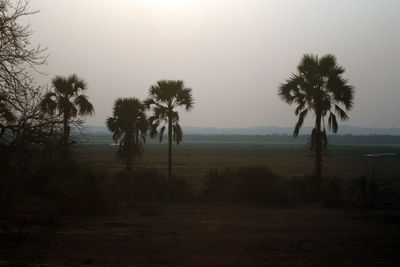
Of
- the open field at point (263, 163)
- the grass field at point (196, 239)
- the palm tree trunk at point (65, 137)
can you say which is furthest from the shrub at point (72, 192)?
the palm tree trunk at point (65, 137)

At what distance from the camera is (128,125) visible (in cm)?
3288

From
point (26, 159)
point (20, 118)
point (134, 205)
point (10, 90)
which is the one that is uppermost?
point (10, 90)

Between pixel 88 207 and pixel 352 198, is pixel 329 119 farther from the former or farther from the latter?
pixel 88 207

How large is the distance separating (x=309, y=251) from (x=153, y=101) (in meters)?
21.0

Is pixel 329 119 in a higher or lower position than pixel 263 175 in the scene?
higher

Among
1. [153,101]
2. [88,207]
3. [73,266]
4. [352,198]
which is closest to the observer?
[73,266]

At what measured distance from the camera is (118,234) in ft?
40.8

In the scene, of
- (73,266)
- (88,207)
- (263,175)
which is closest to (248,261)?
(73,266)

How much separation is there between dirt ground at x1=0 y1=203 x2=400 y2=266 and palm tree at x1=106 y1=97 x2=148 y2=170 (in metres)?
15.4

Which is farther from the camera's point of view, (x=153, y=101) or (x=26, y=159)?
(x=153, y=101)

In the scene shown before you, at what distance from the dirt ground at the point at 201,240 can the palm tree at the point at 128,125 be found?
1544cm

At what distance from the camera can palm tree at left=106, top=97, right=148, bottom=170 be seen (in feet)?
107

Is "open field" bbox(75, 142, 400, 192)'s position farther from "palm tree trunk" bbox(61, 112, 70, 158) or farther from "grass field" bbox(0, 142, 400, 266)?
"grass field" bbox(0, 142, 400, 266)

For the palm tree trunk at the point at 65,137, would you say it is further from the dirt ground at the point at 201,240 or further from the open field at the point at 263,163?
the dirt ground at the point at 201,240
